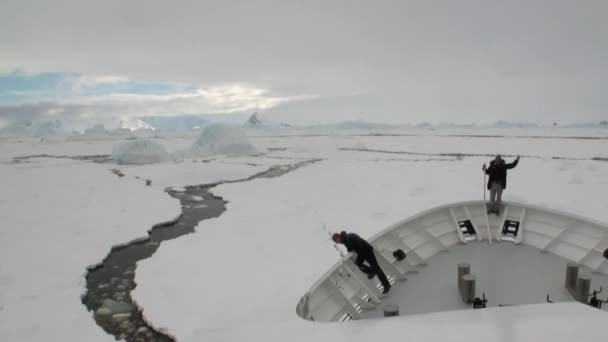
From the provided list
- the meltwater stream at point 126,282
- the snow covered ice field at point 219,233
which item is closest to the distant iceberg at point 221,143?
the snow covered ice field at point 219,233

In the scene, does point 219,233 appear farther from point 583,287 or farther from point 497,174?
point 583,287

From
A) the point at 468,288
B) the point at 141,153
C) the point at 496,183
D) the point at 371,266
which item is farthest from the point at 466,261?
the point at 141,153

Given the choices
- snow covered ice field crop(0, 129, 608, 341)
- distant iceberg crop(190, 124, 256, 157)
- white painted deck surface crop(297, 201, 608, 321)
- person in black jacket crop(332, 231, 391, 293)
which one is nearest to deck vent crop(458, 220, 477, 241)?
white painted deck surface crop(297, 201, 608, 321)

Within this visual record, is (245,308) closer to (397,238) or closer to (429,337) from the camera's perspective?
(397,238)

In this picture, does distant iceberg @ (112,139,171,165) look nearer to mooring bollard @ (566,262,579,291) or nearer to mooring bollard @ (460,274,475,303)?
mooring bollard @ (460,274,475,303)

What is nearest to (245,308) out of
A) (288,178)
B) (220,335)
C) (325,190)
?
(220,335)

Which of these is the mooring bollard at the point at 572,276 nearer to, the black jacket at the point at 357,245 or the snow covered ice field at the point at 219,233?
the black jacket at the point at 357,245
